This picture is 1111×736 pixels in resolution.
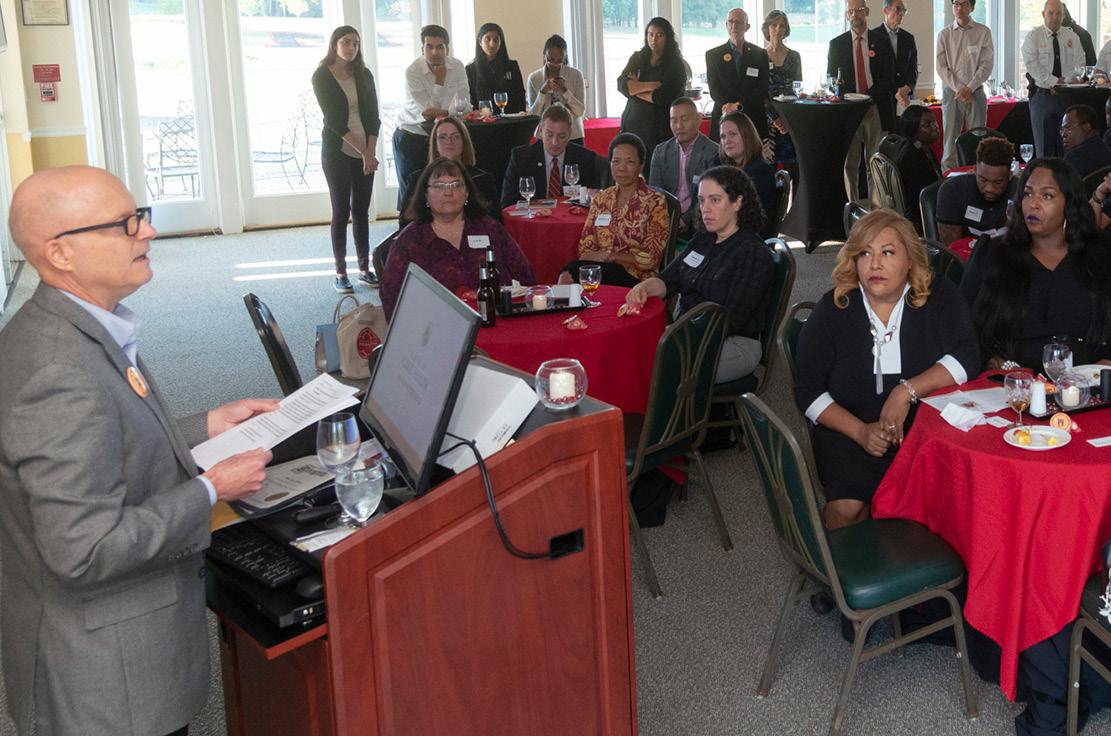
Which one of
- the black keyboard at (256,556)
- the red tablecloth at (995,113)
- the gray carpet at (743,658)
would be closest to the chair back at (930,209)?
the gray carpet at (743,658)

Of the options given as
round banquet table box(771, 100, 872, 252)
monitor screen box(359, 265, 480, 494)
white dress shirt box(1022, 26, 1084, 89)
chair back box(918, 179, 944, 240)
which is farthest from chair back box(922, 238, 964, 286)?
white dress shirt box(1022, 26, 1084, 89)

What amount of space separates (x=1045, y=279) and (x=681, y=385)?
1240mm

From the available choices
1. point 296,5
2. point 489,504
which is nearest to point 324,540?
point 489,504

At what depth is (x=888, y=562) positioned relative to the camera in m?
2.92

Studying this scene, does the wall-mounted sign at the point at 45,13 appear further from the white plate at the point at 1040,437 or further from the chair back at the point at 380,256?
the white plate at the point at 1040,437

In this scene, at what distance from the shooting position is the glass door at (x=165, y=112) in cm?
1033

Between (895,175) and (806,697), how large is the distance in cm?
472

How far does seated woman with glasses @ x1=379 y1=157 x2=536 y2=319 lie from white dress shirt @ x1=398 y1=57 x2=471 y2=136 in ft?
13.9

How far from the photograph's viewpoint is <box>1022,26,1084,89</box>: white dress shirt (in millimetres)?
11711

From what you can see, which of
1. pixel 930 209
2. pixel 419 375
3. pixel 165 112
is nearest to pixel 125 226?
pixel 419 375

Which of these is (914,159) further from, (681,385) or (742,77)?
(681,385)

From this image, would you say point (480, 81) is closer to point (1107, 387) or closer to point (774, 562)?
point (774, 562)

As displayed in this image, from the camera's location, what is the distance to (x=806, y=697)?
3119 mm

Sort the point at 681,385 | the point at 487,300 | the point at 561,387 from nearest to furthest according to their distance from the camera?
the point at 561,387
the point at 681,385
the point at 487,300
